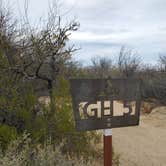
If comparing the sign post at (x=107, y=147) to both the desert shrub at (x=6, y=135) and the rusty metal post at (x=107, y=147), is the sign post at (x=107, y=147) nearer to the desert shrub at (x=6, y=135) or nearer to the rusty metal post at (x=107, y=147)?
the rusty metal post at (x=107, y=147)

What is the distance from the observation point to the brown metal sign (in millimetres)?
5176

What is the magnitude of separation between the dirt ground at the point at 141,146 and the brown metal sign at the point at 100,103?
3290 mm

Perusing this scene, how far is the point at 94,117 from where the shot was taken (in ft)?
17.1

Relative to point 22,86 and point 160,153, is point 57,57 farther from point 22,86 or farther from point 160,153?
point 160,153

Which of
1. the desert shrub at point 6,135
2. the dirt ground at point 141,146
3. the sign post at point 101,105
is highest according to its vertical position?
the sign post at point 101,105

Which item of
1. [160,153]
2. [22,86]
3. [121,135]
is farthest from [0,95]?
[121,135]

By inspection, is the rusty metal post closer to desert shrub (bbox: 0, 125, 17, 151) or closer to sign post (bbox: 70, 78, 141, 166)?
sign post (bbox: 70, 78, 141, 166)

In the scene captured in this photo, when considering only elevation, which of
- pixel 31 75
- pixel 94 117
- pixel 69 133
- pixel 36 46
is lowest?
pixel 69 133

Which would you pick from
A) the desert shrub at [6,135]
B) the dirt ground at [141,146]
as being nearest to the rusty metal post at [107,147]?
the desert shrub at [6,135]

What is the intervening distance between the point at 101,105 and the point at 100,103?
27 millimetres

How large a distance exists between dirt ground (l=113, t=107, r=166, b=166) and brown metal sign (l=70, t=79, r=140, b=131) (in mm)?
3290

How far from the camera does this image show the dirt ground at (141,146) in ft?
29.3

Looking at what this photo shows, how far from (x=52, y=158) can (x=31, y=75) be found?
9.20 ft

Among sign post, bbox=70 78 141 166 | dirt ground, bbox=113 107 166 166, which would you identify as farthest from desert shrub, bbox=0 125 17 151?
dirt ground, bbox=113 107 166 166
